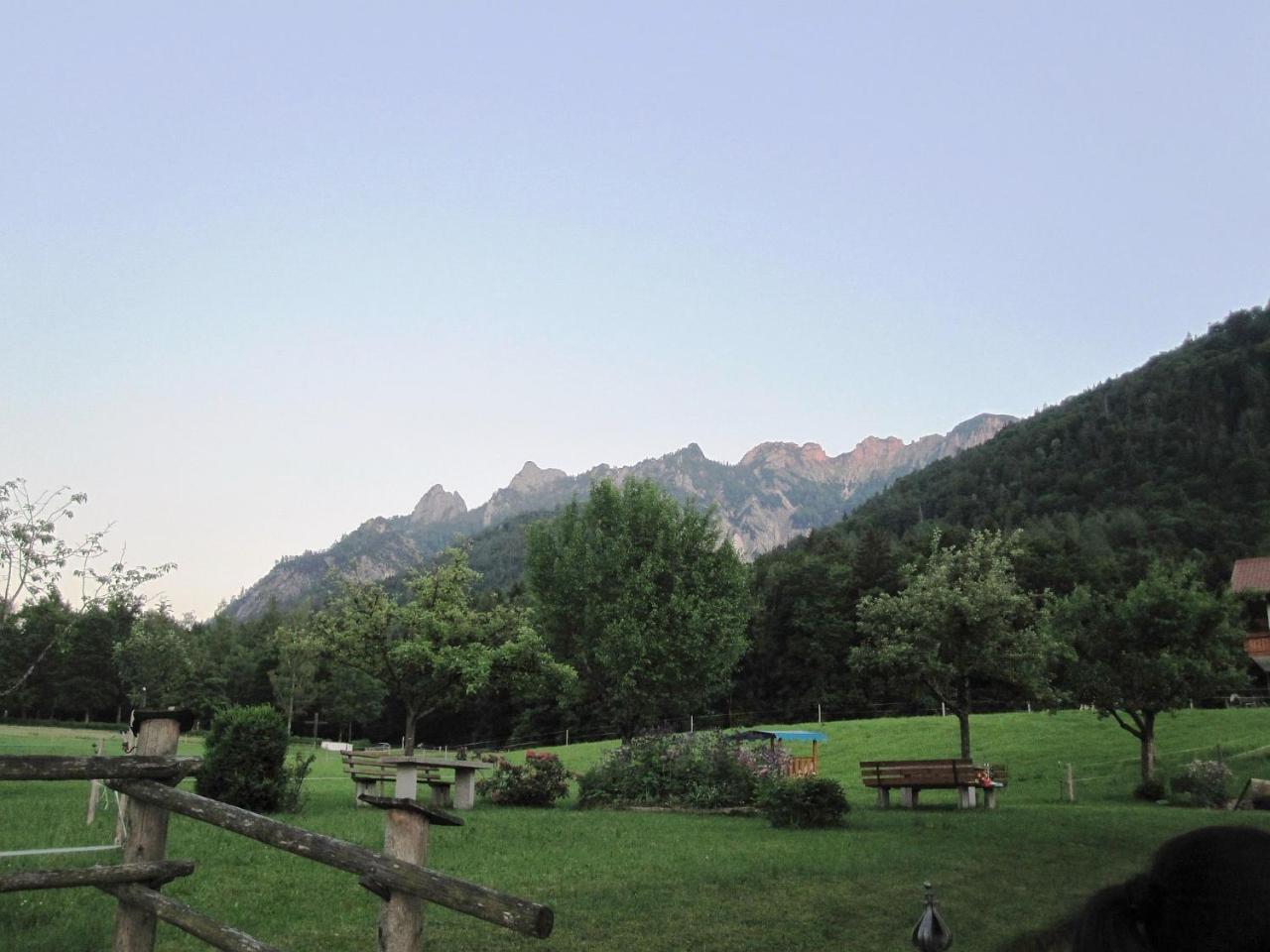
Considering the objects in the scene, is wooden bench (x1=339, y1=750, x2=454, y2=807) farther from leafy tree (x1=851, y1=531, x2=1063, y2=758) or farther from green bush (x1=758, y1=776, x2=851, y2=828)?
leafy tree (x1=851, y1=531, x2=1063, y2=758)

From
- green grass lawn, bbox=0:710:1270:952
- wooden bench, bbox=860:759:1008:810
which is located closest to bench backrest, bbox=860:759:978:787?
wooden bench, bbox=860:759:1008:810

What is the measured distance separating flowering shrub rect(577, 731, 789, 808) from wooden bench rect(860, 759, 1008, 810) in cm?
233

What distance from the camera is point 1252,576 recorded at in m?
48.8

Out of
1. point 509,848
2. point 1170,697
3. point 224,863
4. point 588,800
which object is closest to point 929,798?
point 1170,697

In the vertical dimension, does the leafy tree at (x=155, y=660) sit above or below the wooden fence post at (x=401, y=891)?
below

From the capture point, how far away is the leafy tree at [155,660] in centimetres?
6400

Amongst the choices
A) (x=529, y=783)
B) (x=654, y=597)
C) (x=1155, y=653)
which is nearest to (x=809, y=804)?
(x=529, y=783)

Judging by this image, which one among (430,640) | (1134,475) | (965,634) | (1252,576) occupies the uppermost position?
(1134,475)

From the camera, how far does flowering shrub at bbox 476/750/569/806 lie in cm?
2267

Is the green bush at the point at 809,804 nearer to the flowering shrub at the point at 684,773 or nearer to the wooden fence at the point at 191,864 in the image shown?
the flowering shrub at the point at 684,773

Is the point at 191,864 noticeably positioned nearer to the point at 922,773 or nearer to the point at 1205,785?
Answer: the point at 922,773

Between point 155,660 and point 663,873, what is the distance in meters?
63.1

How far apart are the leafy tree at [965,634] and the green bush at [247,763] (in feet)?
51.7

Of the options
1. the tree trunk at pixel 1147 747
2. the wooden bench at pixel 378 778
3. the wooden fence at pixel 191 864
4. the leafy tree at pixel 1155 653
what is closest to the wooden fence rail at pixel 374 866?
the wooden fence at pixel 191 864
